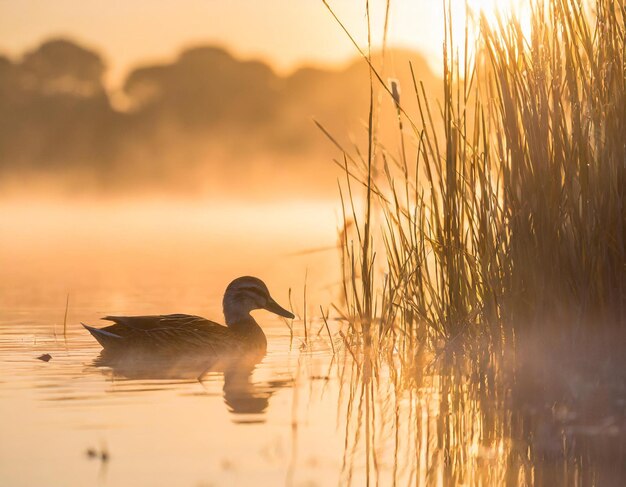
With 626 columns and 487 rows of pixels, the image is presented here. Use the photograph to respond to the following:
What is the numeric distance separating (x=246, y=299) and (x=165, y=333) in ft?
4.63

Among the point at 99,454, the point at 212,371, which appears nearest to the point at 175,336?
the point at 212,371

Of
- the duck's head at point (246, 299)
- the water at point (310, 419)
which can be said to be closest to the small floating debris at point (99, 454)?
the water at point (310, 419)

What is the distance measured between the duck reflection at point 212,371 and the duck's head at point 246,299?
1.28 metres

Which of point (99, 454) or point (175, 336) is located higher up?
point (175, 336)

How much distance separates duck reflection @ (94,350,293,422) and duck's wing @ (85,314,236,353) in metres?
0.14

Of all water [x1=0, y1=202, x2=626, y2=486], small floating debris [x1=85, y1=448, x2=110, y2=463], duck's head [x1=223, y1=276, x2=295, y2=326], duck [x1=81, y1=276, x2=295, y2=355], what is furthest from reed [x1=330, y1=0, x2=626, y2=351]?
duck's head [x1=223, y1=276, x2=295, y2=326]

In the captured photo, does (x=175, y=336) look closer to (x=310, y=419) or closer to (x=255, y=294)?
(x=255, y=294)

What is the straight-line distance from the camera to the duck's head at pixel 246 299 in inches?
416

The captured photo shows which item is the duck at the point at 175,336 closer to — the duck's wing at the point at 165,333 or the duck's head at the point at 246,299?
the duck's wing at the point at 165,333

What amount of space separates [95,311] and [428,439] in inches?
266

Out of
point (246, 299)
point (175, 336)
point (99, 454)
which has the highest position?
point (246, 299)

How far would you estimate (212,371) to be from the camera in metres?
8.34

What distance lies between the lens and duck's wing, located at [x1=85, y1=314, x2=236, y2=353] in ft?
30.1

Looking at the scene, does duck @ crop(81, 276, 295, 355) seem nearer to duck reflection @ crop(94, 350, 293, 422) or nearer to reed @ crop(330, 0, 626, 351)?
duck reflection @ crop(94, 350, 293, 422)
